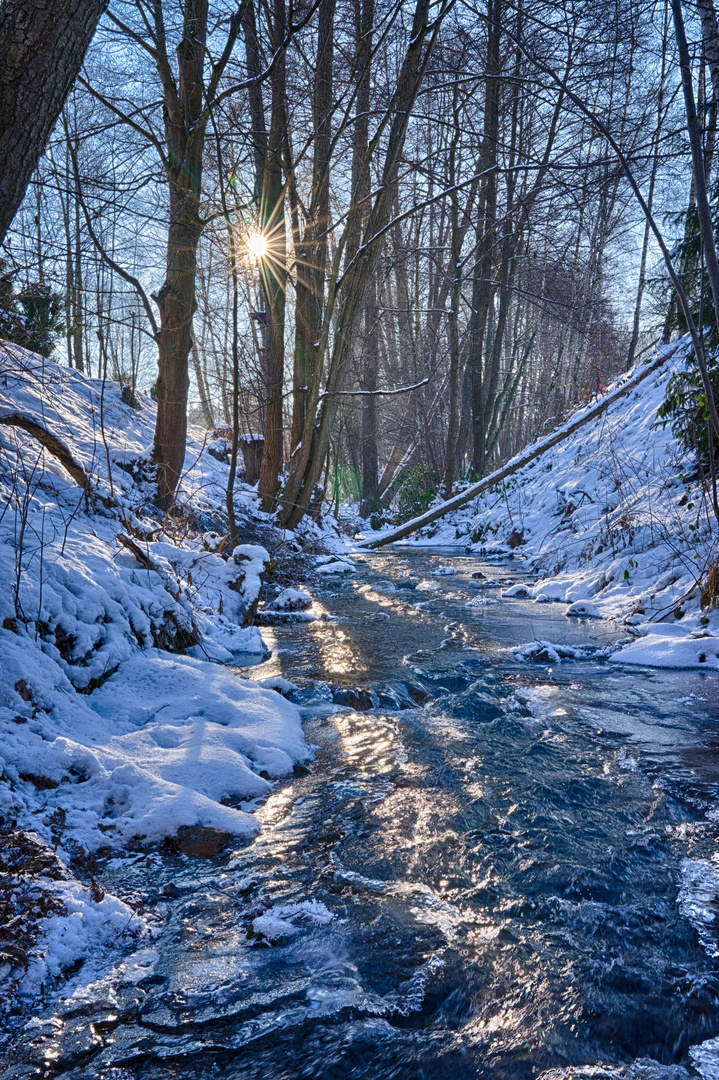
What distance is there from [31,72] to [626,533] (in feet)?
20.6

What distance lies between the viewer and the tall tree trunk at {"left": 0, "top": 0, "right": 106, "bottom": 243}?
2.37 m

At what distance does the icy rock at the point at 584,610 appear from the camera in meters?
6.24

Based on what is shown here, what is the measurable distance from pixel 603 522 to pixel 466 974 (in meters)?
6.47

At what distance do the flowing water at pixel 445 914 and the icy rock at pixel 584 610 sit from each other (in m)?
2.37

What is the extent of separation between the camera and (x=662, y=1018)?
1.71m

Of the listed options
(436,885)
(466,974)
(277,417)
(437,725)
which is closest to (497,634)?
(437,725)

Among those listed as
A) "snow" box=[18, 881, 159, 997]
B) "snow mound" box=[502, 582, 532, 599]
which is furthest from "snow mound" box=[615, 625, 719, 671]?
"snow" box=[18, 881, 159, 997]

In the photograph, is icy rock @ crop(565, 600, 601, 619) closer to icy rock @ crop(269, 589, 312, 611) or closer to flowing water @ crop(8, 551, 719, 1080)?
flowing water @ crop(8, 551, 719, 1080)

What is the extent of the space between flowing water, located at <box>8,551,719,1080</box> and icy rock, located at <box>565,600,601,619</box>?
2.37 meters

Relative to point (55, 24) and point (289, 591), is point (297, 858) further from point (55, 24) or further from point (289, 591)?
point (289, 591)

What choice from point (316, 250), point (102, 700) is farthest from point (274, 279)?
point (102, 700)

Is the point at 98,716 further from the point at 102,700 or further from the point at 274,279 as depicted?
the point at 274,279

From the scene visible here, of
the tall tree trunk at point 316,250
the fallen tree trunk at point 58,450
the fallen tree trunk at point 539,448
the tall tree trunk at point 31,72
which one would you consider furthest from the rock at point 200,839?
the fallen tree trunk at point 539,448

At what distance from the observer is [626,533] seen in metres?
6.73
